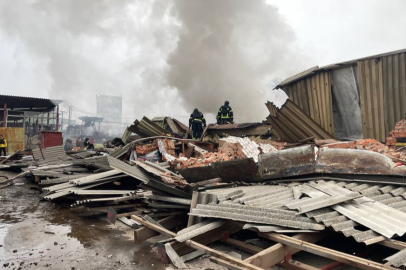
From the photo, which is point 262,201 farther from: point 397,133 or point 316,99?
point 316,99

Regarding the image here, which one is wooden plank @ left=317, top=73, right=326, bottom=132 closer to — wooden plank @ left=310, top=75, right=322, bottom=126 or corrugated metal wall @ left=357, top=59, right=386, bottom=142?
wooden plank @ left=310, top=75, right=322, bottom=126

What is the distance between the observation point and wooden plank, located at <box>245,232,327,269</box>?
2.59 meters

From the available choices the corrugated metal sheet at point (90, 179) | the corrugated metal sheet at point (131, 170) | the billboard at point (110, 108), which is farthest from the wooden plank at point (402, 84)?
the billboard at point (110, 108)

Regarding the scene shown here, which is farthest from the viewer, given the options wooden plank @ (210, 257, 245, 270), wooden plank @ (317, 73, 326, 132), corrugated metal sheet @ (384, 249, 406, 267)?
wooden plank @ (317, 73, 326, 132)

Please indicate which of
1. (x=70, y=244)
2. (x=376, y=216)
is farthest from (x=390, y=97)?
(x=70, y=244)

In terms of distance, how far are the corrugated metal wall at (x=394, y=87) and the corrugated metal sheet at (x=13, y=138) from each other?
54.0 feet

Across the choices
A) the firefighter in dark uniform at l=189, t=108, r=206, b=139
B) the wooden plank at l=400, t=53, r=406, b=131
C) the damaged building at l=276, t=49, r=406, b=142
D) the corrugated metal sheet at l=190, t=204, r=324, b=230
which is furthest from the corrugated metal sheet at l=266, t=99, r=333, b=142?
the corrugated metal sheet at l=190, t=204, r=324, b=230

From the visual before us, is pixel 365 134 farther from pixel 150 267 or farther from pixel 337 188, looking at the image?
pixel 150 267

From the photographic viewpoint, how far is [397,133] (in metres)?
7.11

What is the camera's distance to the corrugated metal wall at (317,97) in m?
8.54

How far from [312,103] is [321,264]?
6.62 metres

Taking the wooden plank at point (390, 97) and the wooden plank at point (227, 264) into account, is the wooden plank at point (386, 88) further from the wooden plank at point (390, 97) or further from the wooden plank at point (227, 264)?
the wooden plank at point (227, 264)

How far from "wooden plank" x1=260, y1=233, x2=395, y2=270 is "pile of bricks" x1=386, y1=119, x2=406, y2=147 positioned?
5646 mm

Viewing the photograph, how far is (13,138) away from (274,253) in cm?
1701
